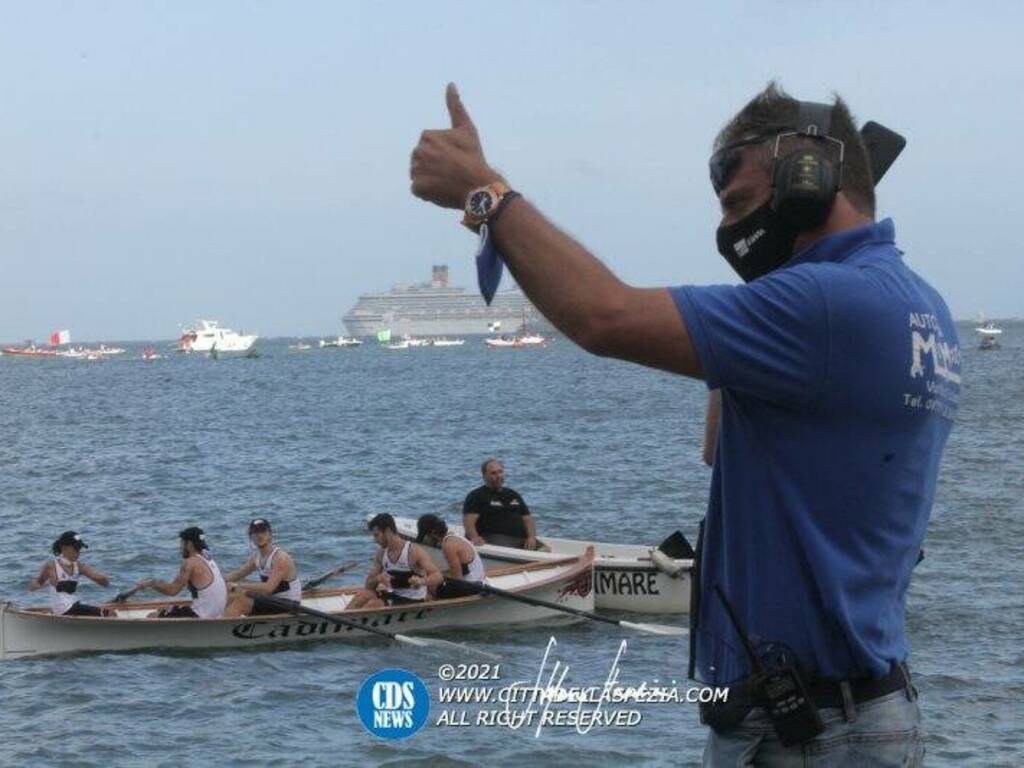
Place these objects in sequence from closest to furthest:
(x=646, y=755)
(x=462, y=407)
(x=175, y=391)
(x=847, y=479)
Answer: (x=847, y=479) < (x=646, y=755) < (x=462, y=407) < (x=175, y=391)

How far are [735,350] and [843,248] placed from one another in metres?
0.39

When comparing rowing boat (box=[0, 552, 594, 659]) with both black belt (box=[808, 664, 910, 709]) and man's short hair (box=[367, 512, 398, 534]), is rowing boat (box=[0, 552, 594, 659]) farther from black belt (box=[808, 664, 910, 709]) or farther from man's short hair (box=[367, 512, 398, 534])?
black belt (box=[808, 664, 910, 709])

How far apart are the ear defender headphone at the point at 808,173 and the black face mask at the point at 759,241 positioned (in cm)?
3

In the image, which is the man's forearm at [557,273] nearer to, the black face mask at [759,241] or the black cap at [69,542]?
the black face mask at [759,241]

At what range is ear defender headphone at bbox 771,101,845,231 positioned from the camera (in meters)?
2.61

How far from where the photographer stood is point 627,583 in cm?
1705

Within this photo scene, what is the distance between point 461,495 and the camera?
1310 inches

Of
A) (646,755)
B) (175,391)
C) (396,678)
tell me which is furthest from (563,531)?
(175,391)

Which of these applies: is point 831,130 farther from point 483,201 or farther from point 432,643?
point 432,643

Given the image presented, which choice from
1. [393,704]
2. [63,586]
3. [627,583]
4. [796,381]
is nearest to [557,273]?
[796,381]

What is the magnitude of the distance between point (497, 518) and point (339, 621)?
3526 mm

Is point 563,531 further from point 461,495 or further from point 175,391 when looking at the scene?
point 175,391

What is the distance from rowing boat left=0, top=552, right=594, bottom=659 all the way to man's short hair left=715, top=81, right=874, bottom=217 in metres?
13.0

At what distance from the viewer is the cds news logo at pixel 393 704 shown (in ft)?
38.4
